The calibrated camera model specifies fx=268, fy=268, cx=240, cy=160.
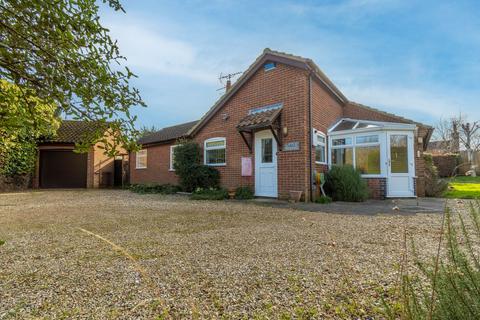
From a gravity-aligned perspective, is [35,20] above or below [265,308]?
above

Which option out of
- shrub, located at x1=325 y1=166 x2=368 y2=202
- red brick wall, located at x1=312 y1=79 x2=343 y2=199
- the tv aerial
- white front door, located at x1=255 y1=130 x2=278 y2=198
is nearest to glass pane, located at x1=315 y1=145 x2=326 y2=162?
red brick wall, located at x1=312 y1=79 x2=343 y2=199

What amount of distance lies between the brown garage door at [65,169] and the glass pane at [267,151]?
13.9 m

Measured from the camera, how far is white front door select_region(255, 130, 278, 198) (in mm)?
9883

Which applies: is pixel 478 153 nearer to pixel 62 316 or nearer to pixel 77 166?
pixel 62 316

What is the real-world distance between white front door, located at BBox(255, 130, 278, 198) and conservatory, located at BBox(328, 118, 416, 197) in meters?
2.99

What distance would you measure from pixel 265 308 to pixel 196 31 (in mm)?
6353

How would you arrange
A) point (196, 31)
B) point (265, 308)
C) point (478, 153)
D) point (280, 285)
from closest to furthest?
point (265, 308)
point (280, 285)
point (478, 153)
point (196, 31)

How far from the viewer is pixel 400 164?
988 cm

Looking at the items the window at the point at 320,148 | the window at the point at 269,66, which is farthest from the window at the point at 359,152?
the window at the point at 269,66

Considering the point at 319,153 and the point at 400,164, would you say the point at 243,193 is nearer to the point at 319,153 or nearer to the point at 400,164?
the point at 319,153

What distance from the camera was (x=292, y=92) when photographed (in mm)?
9492

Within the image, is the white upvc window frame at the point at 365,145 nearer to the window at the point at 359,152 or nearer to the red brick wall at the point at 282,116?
the window at the point at 359,152

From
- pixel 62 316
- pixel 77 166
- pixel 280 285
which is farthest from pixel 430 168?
pixel 77 166

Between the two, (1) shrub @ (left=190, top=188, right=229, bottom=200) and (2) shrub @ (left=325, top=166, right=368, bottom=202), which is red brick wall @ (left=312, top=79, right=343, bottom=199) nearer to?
(2) shrub @ (left=325, top=166, right=368, bottom=202)
